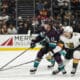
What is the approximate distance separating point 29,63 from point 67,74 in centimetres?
192

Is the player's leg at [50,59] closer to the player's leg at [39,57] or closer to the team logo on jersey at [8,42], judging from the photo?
the player's leg at [39,57]

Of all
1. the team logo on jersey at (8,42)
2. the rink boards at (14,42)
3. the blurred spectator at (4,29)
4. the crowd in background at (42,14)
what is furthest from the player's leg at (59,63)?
the crowd in background at (42,14)

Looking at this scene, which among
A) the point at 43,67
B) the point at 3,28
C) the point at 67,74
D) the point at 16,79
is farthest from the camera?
the point at 3,28

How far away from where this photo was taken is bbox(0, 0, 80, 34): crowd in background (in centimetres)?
1412

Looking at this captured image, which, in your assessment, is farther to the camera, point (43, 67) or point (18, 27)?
point (18, 27)

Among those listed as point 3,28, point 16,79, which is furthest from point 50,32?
point 3,28

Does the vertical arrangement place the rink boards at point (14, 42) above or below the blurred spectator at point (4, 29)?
below

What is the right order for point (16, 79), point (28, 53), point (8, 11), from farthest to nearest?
1. point (8, 11)
2. point (28, 53)
3. point (16, 79)

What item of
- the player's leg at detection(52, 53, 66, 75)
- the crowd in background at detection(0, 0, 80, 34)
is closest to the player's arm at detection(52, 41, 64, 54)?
the player's leg at detection(52, 53, 66, 75)

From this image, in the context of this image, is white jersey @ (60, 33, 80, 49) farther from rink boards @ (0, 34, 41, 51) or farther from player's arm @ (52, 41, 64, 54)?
rink boards @ (0, 34, 41, 51)

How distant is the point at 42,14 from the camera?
1461 cm

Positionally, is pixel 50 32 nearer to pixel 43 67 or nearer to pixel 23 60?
pixel 43 67

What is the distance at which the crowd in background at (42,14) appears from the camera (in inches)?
556

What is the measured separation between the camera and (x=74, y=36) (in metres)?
8.22
